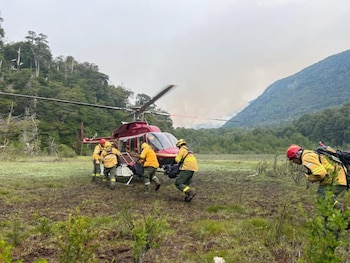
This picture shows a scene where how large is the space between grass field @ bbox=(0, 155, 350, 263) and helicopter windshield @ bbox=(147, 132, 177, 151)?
5.47 ft

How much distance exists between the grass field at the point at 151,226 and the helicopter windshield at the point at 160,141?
167 centimetres

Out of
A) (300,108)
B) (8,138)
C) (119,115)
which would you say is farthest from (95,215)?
(300,108)

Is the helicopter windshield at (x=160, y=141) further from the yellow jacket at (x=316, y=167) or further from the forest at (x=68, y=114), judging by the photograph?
the forest at (x=68, y=114)

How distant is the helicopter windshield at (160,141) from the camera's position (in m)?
11.0

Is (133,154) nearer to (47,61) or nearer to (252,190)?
(252,190)

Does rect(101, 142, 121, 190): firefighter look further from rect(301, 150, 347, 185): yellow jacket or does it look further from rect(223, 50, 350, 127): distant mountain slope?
rect(223, 50, 350, 127): distant mountain slope

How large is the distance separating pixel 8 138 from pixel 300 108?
145 m

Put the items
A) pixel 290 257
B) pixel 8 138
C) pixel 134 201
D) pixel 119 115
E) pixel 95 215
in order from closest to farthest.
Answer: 1. pixel 290 257
2. pixel 95 215
3. pixel 134 201
4. pixel 8 138
5. pixel 119 115

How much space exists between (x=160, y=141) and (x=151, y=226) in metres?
7.37

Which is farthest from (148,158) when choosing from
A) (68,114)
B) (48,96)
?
(48,96)

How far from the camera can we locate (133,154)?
12.0 metres

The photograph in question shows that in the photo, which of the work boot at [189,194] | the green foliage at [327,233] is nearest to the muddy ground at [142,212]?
the work boot at [189,194]

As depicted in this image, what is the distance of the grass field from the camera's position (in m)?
3.77

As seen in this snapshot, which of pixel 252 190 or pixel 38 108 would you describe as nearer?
pixel 252 190
